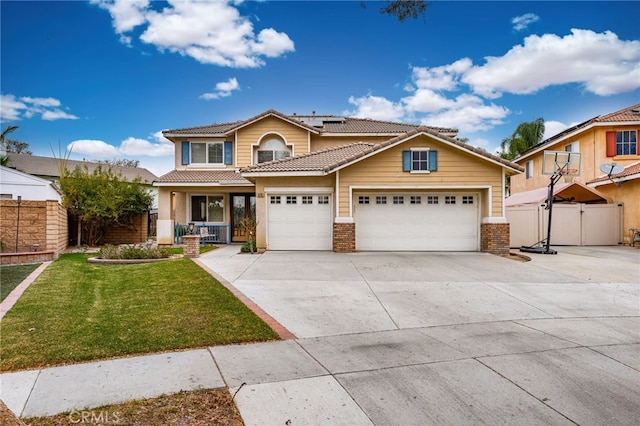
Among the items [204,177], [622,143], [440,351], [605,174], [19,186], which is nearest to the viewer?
[440,351]

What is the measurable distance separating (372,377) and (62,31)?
12876mm

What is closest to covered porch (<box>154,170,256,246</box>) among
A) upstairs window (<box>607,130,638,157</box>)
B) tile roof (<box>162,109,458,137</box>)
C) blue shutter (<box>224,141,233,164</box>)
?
blue shutter (<box>224,141,233,164</box>)

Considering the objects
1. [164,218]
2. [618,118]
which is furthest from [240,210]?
[618,118]

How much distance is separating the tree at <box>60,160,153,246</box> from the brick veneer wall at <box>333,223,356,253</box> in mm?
11090

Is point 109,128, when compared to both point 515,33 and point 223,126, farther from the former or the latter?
point 515,33

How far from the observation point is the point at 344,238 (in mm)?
15172

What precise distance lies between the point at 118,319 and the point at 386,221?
36.9 ft

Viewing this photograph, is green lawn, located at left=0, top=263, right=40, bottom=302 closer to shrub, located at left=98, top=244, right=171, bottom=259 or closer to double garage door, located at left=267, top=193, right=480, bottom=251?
shrub, located at left=98, top=244, right=171, bottom=259

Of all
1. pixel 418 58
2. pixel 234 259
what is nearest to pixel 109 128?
pixel 234 259

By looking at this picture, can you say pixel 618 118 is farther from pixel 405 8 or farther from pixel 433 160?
pixel 405 8

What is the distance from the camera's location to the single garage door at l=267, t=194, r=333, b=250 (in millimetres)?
16047

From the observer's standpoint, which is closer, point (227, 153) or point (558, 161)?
point (558, 161)

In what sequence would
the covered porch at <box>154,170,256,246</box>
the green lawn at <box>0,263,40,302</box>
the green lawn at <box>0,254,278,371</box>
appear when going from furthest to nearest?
the covered porch at <box>154,170,256,246</box> → the green lawn at <box>0,263,40,302</box> → the green lawn at <box>0,254,278,371</box>

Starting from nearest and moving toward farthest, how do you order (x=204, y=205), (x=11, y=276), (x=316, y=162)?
1. (x=11, y=276)
2. (x=316, y=162)
3. (x=204, y=205)
